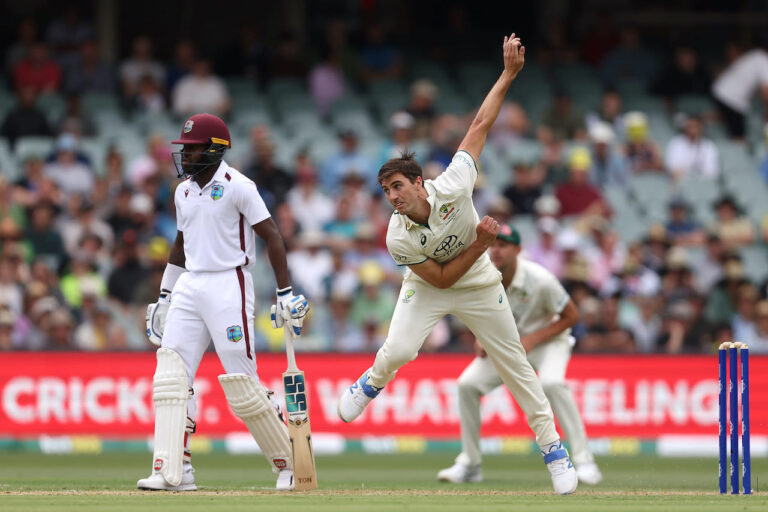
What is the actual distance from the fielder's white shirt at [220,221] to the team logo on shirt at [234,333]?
1.13 ft

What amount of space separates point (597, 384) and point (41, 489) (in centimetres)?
592

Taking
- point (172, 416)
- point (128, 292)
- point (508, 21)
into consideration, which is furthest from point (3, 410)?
point (508, 21)

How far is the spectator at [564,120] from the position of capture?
1620 centimetres

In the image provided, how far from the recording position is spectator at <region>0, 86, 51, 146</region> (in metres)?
16.2

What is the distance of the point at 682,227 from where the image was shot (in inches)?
584

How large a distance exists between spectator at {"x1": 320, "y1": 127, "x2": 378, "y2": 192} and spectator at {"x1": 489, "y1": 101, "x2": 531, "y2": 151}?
1651 mm

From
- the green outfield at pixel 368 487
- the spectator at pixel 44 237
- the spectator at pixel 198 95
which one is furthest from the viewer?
the spectator at pixel 198 95

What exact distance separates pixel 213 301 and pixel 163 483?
1.06 metres

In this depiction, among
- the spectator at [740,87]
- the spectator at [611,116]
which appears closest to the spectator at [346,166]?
the spectator at [611,116]

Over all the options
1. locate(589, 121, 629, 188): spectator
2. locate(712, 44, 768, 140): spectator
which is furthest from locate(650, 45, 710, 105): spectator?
locate(589, 121, 629, 188): spectator

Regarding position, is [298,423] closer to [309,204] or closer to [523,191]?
[309,204]

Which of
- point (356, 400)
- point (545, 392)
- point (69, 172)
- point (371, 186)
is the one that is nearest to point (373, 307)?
point (371, 186)

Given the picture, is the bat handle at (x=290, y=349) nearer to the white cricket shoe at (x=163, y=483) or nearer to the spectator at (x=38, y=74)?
the white cricket shoe at (x=163, y=483)

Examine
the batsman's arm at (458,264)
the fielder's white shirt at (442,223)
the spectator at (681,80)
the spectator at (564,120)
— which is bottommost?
the batsman's arm at (458,264)
